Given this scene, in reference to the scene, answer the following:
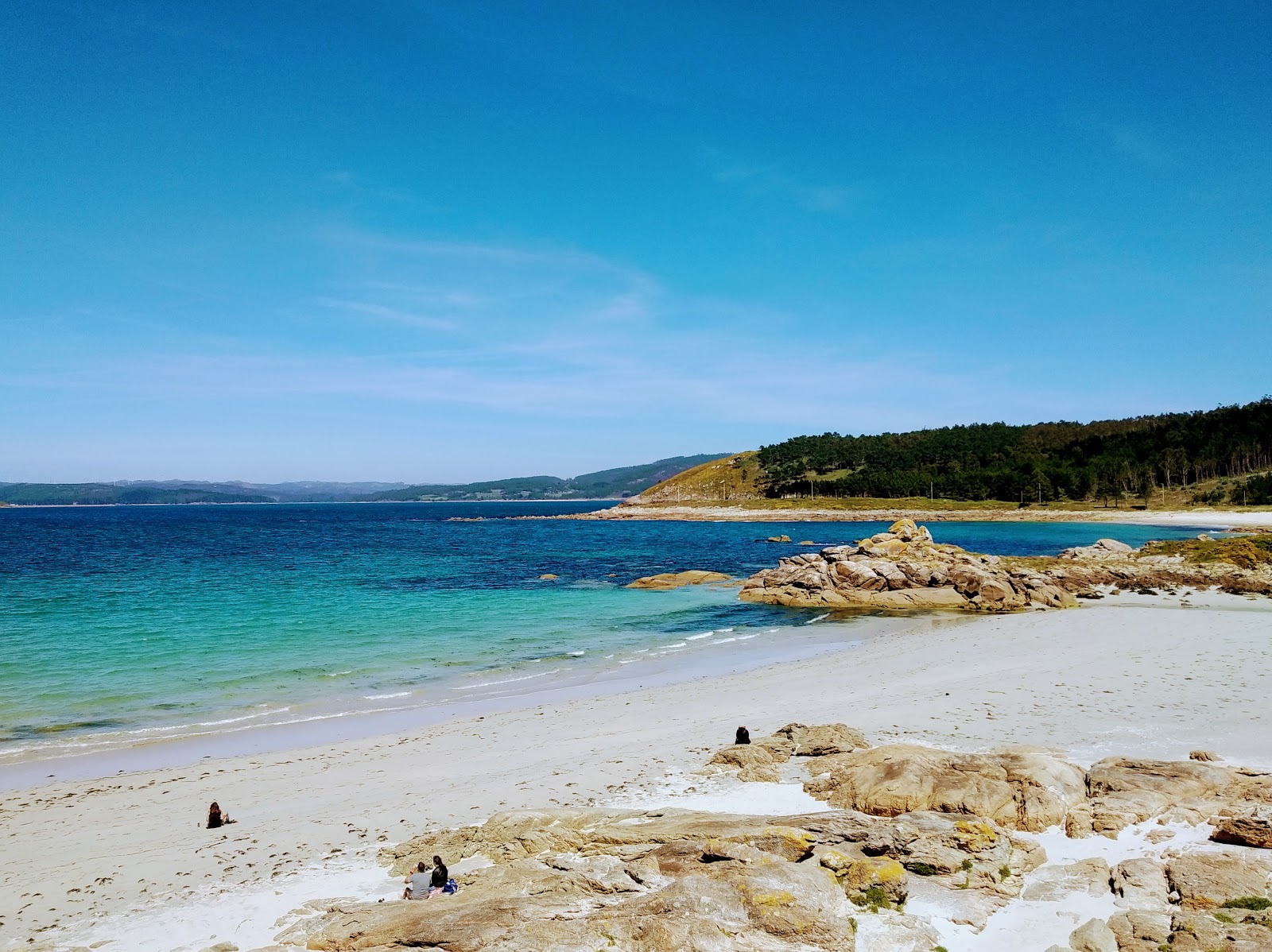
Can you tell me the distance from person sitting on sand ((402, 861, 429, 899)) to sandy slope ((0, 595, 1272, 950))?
33.9 inches

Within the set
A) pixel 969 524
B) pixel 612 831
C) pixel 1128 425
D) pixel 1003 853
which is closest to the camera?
pixel 1003 853

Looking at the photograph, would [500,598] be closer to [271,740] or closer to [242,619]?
[242,619]

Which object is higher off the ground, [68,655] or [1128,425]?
[1128,425]

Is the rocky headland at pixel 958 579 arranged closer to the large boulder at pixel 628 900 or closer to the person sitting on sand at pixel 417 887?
the large boulder at pixel 628 900

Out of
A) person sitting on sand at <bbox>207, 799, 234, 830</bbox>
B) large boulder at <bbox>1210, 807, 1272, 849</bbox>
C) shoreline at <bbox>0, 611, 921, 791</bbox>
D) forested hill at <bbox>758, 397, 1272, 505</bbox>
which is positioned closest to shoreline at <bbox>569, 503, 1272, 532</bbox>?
forested hill at <bbox>758, 397, 1272, 505</bbox>

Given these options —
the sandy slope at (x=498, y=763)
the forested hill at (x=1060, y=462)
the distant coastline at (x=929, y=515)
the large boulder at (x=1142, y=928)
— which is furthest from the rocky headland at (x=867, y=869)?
the forested hill at (x=1060, y=462)

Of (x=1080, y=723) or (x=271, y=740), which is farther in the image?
(x=271, y=740)

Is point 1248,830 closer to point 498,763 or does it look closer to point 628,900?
point 628,900

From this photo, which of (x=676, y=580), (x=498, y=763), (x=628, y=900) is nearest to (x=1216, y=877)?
(x=628, y=900)

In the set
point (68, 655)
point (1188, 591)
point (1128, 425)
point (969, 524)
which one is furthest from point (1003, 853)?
point (1128, 425)

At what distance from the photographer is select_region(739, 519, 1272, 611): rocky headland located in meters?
40.1

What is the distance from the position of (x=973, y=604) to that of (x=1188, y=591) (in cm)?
1262

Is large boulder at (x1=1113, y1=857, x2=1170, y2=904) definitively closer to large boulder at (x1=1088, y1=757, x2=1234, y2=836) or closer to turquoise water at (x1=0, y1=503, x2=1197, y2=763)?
large boulder at (x1=1088, y1=757, x2=1234, y2=836)

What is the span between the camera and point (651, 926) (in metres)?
7.87
